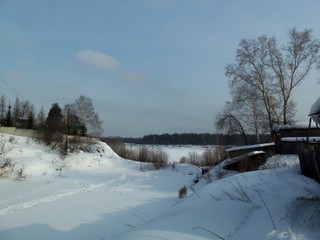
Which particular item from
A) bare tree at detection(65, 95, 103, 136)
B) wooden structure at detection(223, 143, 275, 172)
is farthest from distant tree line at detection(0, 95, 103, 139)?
wooden structure at detection(223, 143, 275, 172)

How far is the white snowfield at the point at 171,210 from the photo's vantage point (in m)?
7.01

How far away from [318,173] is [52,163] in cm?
2943

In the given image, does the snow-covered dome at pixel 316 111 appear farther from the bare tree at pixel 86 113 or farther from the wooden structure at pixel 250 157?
the bare tree at pixel 86 113

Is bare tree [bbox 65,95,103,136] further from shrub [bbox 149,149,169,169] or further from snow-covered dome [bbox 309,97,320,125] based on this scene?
snow-covered dome [bbox 309,97,320,125]

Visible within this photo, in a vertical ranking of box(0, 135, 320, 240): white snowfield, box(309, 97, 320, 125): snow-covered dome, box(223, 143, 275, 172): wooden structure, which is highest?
box(309, 97, 320, 125): snow-covered dome

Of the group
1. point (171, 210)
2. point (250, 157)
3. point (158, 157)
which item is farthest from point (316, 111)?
point (158, 157)

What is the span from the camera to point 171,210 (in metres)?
10.8

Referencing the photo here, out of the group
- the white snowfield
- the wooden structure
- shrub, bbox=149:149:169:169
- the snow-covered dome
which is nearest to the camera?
the white snowfield

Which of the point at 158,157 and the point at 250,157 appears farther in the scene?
the point at 158,157

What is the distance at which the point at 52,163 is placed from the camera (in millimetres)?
34094

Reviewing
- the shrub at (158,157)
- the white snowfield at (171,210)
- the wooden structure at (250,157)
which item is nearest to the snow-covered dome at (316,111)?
the white snowfield at (171,210)

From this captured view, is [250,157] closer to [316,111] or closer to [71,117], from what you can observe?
[316,111]

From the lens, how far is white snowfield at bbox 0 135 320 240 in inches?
276

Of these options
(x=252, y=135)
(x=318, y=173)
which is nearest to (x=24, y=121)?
(x=252, y=135)
